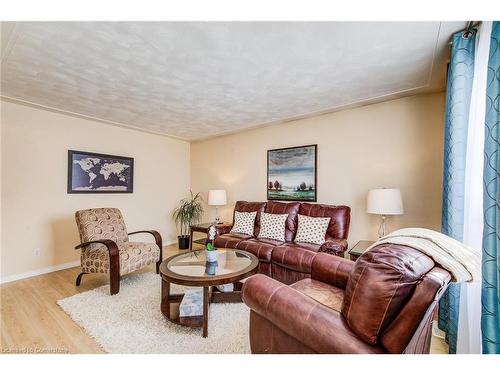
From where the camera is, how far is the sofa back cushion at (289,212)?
10.8 ft

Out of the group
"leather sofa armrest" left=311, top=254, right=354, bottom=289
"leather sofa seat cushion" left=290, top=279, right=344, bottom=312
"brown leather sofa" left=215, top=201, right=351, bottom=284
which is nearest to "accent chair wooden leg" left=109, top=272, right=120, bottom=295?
"brown leather sofa" left=215, top=201, right=351, bottom=284

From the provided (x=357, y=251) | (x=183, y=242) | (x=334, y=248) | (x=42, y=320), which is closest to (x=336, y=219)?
(x=334, y=248)

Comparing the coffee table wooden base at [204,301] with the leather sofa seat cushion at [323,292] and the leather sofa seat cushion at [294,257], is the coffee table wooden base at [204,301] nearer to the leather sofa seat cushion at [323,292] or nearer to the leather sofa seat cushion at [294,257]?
the leather sofa seat cushion at [294,257]

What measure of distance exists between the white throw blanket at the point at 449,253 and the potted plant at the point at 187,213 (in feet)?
13.6

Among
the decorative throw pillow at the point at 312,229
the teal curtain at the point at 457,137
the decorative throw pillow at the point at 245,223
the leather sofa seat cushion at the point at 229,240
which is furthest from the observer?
the decorative throw pillow at the point at 245,223

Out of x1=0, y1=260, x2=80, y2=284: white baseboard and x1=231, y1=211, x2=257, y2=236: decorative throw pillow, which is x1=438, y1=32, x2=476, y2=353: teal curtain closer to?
x1=231, y1=211, x2=257, y2=236: decorative throw pillow

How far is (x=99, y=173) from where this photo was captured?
3.91m

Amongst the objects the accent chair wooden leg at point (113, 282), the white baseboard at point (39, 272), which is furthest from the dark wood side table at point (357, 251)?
the white baseboard at point (39, 272)

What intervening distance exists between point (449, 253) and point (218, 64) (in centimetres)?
219

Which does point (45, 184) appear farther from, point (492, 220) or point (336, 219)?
point (492, 220)

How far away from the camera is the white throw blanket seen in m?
1.06
